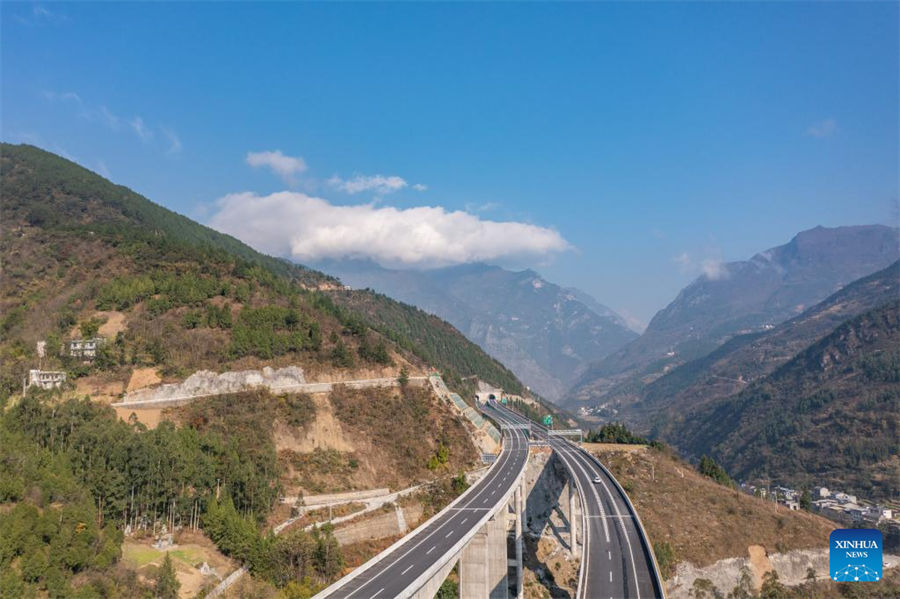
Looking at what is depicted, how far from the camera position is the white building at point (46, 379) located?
77.9 meters


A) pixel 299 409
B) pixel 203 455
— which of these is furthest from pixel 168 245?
pixel 203 455

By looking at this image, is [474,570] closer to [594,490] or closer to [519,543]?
[519,543]

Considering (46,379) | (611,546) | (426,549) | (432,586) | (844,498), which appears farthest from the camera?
(844,498)

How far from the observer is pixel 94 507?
54.0 m

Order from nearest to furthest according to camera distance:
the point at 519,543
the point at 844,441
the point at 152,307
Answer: the point at 519,543
the point at 152,307
the point at 844,441

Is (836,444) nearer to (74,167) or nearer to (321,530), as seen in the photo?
(321,530)

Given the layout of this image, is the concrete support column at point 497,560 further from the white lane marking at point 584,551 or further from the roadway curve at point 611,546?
the roadway curve at point 611,546

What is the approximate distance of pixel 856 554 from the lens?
33000mm

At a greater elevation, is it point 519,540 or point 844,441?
point 844,441

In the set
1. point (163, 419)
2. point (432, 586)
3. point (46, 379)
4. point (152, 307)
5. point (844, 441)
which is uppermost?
point (152, 307)

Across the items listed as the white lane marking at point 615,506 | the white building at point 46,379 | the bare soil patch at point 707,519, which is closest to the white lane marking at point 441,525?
the white lane marking at point 615,506

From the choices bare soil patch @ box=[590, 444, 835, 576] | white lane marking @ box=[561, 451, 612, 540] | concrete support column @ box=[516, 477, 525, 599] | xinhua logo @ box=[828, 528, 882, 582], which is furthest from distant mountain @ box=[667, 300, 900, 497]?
xinhua logo @ box=[828, 528, 882, 582]

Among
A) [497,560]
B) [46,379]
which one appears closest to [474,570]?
[497,560]

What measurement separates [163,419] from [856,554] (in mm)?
74480
